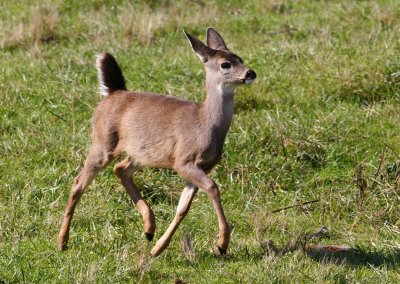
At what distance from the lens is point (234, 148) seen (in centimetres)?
848

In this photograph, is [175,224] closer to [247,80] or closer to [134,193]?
[134,193]

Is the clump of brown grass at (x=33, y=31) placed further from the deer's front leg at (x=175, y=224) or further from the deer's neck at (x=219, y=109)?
the deer's front leg at (x=175, y=224)

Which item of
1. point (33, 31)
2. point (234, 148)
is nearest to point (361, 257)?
point (234, 148)

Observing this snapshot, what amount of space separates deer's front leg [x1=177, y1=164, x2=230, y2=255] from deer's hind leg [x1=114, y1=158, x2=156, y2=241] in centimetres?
44

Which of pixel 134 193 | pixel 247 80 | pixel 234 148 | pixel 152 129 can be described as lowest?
pixel 234 148

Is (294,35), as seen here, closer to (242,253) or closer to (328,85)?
(328,85)

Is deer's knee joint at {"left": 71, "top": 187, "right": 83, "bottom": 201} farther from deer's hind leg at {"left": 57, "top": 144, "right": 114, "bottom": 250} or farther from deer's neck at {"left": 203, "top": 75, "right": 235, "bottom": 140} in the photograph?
deer's neck at {"left": 203, "top": 75, "right": 235, "bottom": 140}

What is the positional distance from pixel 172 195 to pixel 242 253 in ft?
4.03

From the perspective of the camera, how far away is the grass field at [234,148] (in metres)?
6.71

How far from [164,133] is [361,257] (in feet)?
5.13

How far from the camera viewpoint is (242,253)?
693 centimetres

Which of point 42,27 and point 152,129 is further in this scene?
point 42,27

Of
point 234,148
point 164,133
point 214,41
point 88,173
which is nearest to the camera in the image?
point 164,133

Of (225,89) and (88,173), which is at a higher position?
(225,89)
